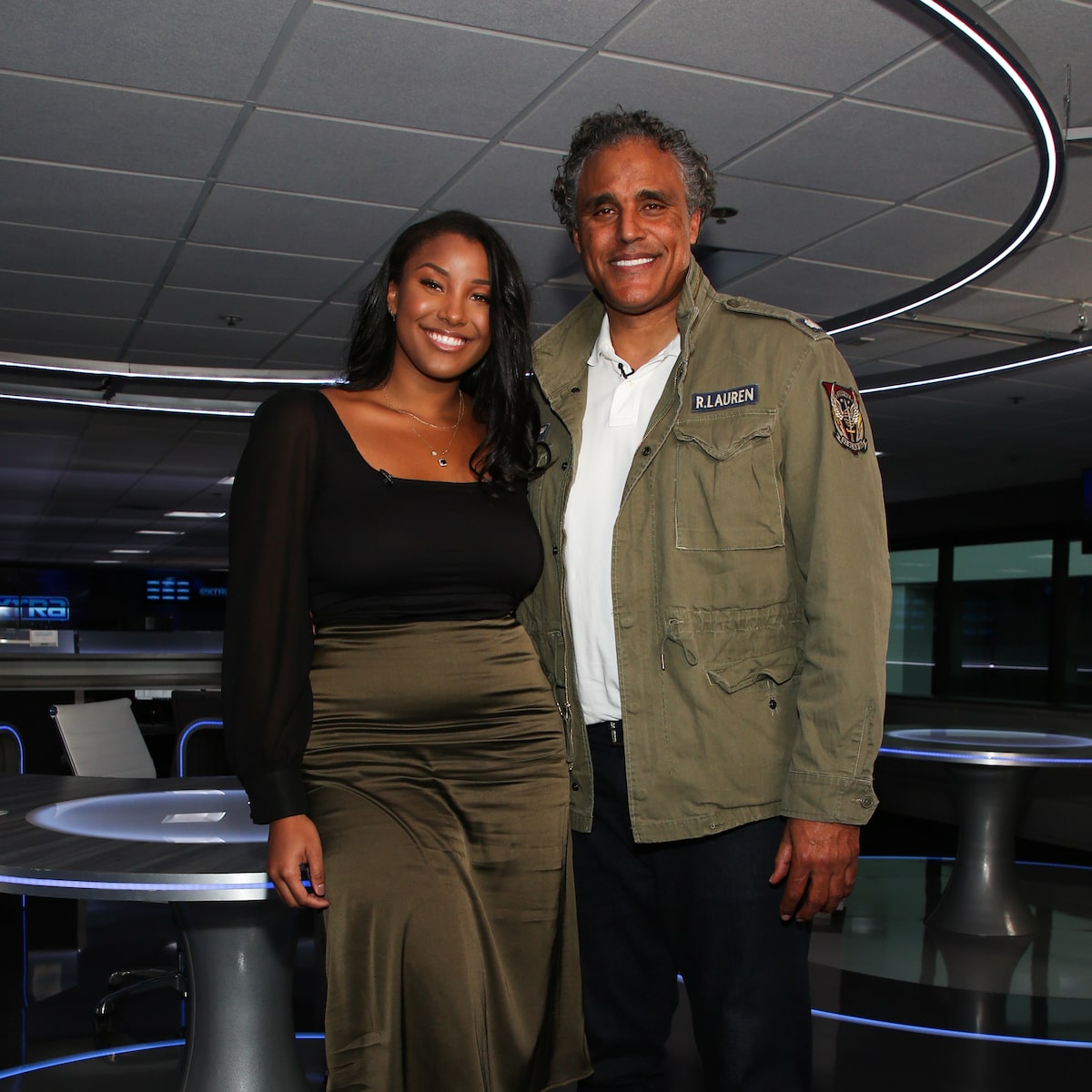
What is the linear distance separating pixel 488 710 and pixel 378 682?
0.52ft

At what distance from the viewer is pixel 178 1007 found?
360 cm

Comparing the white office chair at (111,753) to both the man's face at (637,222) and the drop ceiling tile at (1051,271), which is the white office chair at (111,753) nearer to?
the man's face at (637,222)

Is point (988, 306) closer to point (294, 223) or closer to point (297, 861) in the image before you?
point (294, 223)

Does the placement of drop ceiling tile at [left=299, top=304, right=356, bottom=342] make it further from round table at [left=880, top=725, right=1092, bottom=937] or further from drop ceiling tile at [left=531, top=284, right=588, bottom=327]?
round table at [left=880, top=725, right=1092, bottom=937]

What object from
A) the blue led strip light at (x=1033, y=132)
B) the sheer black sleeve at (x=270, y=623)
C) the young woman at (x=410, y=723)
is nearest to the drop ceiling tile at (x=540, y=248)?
the blue led strip light at (x=1033, y=132)

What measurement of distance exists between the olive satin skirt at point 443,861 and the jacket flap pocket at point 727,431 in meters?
0.38

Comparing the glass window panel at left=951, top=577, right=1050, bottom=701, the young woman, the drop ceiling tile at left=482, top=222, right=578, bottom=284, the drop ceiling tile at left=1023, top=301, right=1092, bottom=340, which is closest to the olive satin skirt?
the young woman

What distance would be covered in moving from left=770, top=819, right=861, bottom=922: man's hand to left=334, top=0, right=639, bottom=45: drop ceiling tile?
2.32 metres

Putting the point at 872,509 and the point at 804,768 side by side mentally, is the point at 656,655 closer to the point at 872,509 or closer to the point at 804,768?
the point at 804,768

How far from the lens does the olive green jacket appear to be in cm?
153

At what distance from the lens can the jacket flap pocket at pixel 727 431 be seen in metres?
1.63

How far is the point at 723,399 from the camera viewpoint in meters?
1.66

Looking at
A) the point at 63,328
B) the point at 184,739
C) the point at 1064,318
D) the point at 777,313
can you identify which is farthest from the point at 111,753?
the point at 1064,318

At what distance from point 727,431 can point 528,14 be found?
6.29ft
